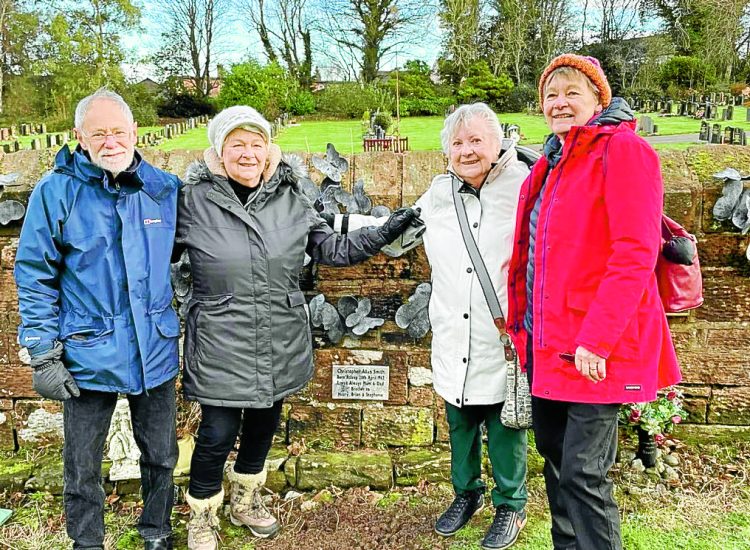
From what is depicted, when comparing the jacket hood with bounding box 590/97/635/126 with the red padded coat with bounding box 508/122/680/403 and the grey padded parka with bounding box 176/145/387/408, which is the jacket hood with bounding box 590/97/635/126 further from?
the grey padded parka with bounding box 176/145/387/408

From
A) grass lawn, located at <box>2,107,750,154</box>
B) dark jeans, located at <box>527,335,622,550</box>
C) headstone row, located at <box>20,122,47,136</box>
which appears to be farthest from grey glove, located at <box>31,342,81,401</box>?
headstone row, located at <box>20,122,47,136</box>

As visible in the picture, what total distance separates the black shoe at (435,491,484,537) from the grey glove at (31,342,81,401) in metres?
1.84

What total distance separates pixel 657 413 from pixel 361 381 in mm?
1650

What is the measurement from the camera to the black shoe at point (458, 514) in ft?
10.5

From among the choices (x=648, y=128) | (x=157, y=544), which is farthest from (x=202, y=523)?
(x=648, y=128)

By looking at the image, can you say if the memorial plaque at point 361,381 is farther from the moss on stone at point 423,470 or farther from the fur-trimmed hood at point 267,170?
the fur-trimmed hood at point 267,170

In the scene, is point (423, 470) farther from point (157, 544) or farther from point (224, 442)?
point (157, 544)

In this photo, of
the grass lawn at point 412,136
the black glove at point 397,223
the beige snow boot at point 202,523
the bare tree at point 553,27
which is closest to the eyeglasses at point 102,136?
the black glove at point 397,223

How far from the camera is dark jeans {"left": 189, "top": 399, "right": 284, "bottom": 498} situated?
9.55ft

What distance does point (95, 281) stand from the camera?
8.67ft

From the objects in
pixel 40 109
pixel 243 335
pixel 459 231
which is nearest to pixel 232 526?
pixel 243 335

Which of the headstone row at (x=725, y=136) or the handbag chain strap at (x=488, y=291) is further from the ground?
the headstone row at (x=725, y=136)

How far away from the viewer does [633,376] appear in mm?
2266

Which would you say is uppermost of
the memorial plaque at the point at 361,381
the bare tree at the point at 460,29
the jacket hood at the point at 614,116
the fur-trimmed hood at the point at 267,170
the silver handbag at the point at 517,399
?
the bare tree at the point at 460,29
